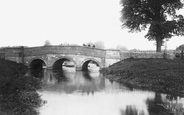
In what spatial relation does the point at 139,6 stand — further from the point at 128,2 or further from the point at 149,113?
the point at 149,113

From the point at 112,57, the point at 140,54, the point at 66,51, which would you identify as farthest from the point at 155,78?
the point at 66,51

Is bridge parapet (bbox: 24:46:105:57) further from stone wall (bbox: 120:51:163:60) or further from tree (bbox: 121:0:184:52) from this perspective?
tree (bbox: 121:0:184:52)

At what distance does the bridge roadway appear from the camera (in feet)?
76.3

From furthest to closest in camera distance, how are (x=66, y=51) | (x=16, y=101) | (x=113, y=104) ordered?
(x=66, y=51)
(x=113, y=104)
(x=16, y=101)

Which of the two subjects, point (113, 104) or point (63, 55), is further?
point (63, 55)

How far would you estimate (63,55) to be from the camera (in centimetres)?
2486

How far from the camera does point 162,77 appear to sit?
13305 mm

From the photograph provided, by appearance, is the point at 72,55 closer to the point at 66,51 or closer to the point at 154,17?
the point at 66,51

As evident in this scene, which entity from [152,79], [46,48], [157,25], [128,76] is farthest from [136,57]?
[46,48]

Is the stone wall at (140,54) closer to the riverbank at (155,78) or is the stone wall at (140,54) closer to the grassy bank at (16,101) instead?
the riverbank at (155,78)

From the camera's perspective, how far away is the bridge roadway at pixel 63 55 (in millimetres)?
23266

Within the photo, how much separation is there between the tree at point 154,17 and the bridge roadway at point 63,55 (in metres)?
4.26

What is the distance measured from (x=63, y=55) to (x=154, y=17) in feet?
40.2

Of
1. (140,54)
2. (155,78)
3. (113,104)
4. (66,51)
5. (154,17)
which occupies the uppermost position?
(154,17)
